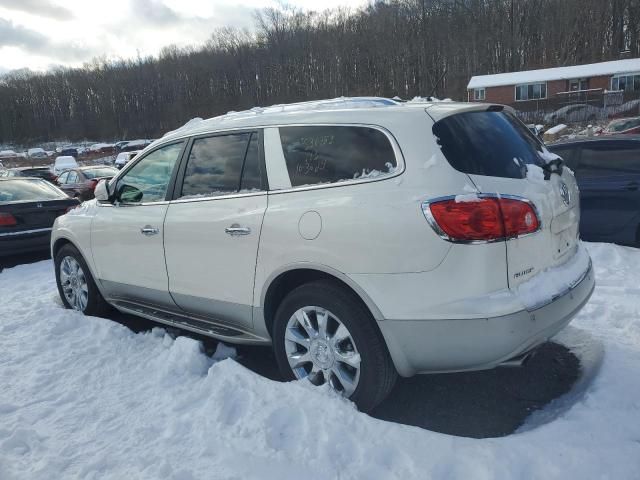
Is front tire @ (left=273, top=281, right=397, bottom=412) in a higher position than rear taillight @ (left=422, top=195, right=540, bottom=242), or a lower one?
lower

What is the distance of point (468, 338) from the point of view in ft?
8.39

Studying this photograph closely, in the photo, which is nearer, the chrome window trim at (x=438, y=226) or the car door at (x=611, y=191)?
the chrome window trim at (x=438, y=226)

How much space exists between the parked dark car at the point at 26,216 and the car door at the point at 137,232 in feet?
12.9

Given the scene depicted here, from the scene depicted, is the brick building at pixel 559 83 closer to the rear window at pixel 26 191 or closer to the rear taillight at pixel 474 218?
the rear window at pixel 26 191

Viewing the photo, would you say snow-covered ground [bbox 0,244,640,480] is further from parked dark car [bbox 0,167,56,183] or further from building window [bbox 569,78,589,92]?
building window [bbox 569,78,589,92]

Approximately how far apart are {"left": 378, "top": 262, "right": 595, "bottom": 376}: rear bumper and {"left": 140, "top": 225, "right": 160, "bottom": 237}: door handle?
6.79 feet

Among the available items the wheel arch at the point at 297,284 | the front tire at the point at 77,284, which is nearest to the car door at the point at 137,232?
the front tire at the point at 77,284

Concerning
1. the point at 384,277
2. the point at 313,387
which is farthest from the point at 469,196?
the point at 313,387

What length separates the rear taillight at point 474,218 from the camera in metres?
2.52

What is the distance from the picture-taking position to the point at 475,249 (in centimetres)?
250

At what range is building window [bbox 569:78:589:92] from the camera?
44250mm

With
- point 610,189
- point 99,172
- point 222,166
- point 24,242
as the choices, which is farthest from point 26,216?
point 610,189

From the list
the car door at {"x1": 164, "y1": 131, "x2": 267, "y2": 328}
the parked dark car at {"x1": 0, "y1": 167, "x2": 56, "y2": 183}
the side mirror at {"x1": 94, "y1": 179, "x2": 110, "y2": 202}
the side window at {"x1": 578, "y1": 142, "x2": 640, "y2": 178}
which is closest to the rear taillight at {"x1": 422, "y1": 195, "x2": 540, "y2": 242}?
the car door at {"x1": 164, "y1": 131, "x2": 267, "y2": 328}

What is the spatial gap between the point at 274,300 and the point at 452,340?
122 centimetres
